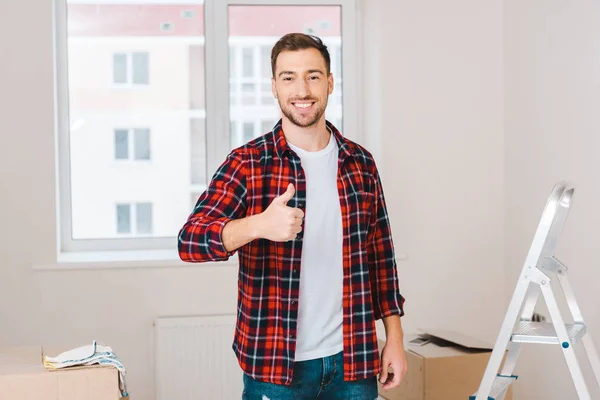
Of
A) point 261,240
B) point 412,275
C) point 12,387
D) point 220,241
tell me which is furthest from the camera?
point 412,275

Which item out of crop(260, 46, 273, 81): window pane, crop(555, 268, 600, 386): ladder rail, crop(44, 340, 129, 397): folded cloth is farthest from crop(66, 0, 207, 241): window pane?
crop(555, 268, 600, 386): ladder rail

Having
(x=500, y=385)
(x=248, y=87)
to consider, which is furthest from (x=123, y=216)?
(x=500, y=385)

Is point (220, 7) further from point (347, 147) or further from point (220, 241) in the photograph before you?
point (220, 241)

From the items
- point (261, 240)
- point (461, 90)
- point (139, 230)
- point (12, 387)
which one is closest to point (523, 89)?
point (461, 90)

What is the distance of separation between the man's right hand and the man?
161 millimetres

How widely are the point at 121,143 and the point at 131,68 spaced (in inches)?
13.4

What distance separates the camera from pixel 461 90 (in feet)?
11.6

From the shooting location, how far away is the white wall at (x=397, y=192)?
3270 millimetres

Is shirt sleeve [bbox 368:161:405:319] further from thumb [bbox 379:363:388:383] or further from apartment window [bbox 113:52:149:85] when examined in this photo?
apartment window [bbox 113:52:149:85]

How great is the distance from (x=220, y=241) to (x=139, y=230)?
2263 millimetres

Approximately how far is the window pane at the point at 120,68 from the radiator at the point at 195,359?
110 centimetres

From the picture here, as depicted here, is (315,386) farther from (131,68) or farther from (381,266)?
(131,68)

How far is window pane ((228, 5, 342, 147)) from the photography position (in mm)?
3594

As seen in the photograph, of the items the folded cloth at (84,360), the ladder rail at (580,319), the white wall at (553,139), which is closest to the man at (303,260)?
the folded cloth at (84,360)
